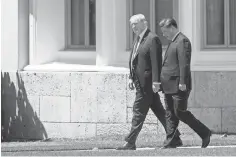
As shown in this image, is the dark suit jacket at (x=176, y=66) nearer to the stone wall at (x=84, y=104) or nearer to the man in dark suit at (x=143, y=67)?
the man in dark suit at (x=143, y=67)

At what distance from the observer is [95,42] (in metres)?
15.4

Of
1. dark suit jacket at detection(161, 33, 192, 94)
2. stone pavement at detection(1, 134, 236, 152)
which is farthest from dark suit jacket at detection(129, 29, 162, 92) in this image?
stone pavement at detection(1, 134, 236, 152)

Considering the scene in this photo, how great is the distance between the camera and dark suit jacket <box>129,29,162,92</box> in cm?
1145

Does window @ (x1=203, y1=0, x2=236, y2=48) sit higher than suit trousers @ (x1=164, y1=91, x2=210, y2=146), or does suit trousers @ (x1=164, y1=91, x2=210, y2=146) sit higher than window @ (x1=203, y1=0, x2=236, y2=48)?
window @ (x1=203, y1=0, x2=236, y2=48)

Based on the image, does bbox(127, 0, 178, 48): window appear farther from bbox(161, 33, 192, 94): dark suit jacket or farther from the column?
bbox(161, 33, 192, 94): dark suit jacket

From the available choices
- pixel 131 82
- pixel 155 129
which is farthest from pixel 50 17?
pixel 131 82

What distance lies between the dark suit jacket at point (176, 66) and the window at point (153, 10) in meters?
3.08

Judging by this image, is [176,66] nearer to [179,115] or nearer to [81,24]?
[179,115]

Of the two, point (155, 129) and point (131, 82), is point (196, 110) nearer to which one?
point (155, 129)

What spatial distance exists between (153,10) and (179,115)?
3.57m

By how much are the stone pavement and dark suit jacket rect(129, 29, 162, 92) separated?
143 cm

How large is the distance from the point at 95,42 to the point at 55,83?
1138 mm

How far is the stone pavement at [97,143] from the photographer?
12.8 metres

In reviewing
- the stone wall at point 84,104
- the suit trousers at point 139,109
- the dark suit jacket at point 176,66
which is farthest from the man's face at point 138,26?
the stone wall at point 84,104
